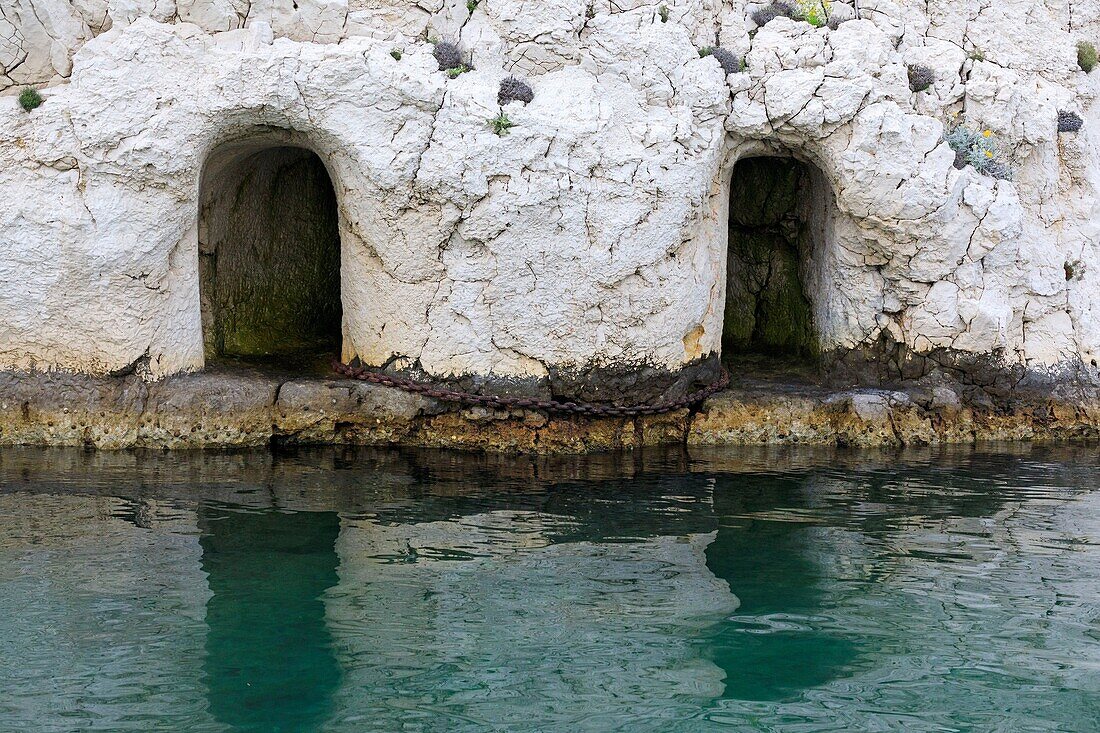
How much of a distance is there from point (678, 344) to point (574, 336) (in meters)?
1.17

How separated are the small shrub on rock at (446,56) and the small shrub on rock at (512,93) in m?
0.51

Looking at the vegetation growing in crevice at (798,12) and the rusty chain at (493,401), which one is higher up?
the vegetation growing in crevice at (798,12)

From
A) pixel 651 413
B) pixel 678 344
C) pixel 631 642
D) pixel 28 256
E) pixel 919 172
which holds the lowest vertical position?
pixel 631 642

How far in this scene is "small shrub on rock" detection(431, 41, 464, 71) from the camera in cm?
1096

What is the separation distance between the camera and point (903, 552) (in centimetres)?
770

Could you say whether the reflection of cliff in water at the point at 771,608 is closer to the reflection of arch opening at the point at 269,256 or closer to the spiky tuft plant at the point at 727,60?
the spiky tuft plant at the point at 727,60

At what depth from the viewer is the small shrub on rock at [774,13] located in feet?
38.8

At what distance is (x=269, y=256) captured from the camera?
13.0 metres

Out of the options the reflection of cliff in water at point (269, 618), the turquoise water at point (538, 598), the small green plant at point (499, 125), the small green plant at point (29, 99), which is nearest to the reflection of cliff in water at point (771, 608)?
the turquoise water at point (538, 598)

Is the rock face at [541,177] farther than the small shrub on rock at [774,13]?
No

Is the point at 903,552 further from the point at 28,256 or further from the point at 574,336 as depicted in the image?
the point at 28,256

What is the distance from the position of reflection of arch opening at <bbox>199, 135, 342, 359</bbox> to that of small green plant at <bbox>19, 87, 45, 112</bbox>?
181 cm

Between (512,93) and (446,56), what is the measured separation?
2.53 feet

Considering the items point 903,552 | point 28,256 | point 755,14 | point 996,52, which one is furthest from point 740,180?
point 28,256
